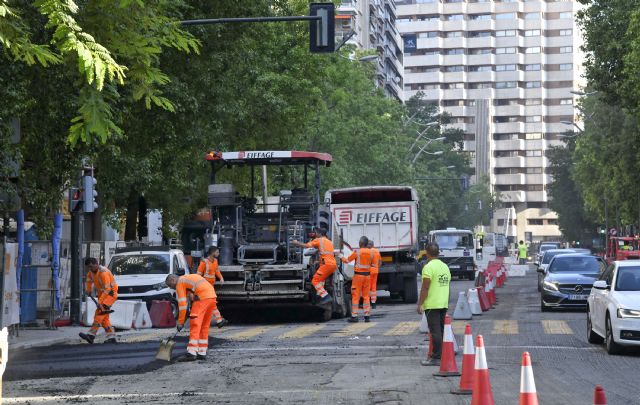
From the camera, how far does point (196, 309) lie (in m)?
17.2

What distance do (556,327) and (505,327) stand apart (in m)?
0.93

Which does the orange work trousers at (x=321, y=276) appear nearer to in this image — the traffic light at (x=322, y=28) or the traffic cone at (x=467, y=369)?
the traffic light at (x=322, y=28)

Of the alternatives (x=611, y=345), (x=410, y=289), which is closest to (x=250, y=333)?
(x=611, y=345)

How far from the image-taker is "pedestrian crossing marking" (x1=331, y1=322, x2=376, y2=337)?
71.7 ft

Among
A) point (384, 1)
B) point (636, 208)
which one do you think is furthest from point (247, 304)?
point (384, 1)

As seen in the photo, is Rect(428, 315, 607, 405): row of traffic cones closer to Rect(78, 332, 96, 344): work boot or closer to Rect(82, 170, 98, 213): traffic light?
Rect(78, 332, 96, 344): work boot

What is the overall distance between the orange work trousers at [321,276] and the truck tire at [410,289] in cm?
943

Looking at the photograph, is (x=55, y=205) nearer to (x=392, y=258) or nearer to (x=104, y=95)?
(x=392, y=258)

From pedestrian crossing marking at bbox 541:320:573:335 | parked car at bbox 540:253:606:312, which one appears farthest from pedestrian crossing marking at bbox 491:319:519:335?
parked car at bbox 540:253:606:312

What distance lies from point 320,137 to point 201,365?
39307mm

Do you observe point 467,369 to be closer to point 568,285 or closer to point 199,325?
point 199,325

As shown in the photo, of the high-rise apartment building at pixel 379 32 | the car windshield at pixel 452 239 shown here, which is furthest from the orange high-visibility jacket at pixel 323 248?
the high-rise apartment building at pixel 379 32

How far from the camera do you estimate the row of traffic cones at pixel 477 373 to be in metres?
8.34

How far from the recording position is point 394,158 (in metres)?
69.2
